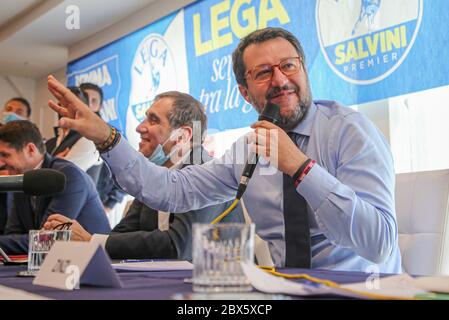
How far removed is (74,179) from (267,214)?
1.16 m

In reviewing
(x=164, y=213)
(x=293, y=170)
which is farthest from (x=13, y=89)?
(x=293, y=170)

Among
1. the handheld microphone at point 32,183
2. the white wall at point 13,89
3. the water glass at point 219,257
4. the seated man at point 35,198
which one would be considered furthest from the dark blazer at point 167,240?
the white wall at point 13,89

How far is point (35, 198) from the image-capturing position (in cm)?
236

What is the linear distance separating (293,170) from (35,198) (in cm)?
151

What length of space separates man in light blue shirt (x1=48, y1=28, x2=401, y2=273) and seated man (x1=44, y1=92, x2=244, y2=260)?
0.54ft

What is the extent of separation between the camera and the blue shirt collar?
1.40 meters

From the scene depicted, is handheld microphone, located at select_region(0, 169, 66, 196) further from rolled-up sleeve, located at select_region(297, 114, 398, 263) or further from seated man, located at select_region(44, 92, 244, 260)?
seated man, located at select_region(44, 92, 244, 260)

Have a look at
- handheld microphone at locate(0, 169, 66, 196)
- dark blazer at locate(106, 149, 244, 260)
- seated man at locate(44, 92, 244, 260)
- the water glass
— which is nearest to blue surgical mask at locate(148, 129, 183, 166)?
seated man at locate(44, 92, 244, 260)

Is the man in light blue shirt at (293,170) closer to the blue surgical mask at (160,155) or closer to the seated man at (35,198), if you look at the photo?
the blue surgical mask at (160,155)

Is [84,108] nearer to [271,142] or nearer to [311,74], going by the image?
[271,142]

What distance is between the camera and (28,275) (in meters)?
0.96

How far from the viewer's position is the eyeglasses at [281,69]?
147 centimetres

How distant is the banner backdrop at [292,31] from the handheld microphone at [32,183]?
4.97ft
